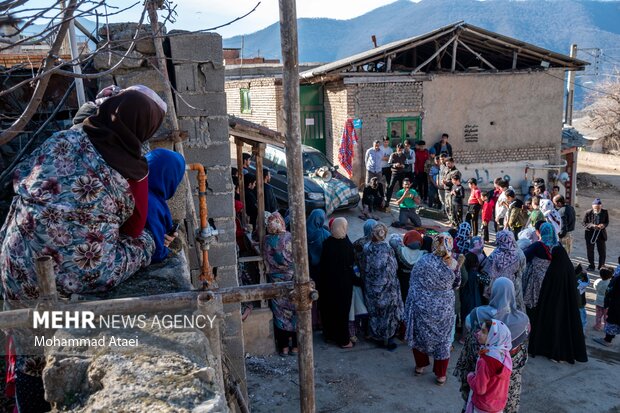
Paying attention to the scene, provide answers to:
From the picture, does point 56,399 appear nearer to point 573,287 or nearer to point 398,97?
point 573,287

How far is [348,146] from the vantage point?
14.5 meters

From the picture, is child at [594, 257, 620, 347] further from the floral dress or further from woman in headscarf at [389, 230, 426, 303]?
the floral dress

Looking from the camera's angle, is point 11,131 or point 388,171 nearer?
point 11,131

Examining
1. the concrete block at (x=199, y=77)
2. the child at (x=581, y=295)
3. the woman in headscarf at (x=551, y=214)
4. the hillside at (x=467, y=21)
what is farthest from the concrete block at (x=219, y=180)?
the hillside at (x=467, y=21)

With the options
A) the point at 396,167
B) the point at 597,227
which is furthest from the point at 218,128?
the point at 396,167

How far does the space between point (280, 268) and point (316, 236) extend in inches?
29.6

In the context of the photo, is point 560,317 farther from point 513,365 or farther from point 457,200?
point 457,200

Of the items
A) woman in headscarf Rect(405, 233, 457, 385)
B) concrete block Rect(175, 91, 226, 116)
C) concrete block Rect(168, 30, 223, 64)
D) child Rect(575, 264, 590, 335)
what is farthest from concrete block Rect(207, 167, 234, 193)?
child Rect(575, 264, 590, 335)

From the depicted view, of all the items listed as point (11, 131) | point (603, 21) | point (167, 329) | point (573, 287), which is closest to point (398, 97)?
point (573, 287)

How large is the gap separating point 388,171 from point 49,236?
11.7 m

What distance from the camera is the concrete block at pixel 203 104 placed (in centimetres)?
492

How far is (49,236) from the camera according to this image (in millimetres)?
2242

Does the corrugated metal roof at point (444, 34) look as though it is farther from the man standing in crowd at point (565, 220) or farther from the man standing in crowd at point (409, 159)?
the man standing in crowd at point (565, 220)

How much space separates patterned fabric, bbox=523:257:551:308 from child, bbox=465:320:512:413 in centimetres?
290
